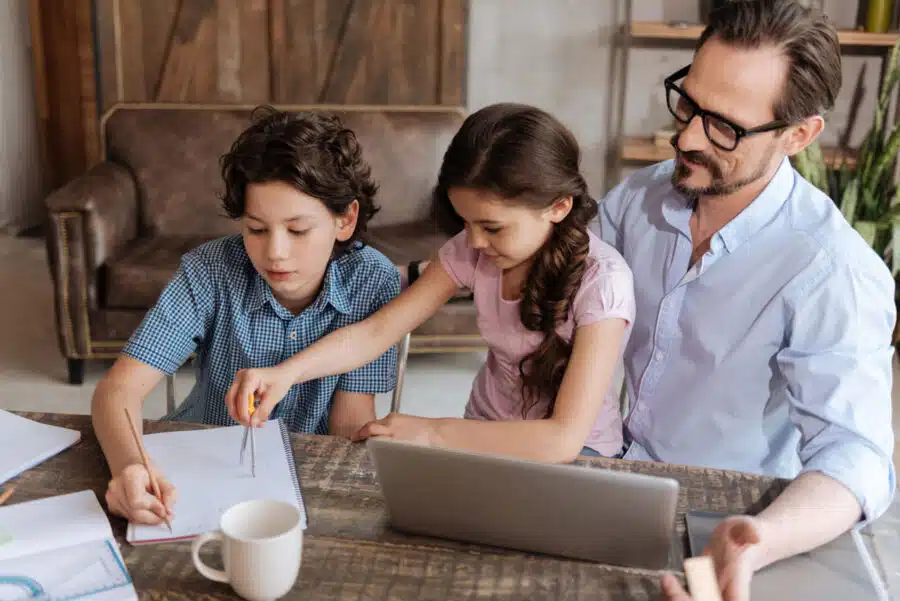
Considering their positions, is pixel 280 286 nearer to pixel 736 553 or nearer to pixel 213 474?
pixel 213 474

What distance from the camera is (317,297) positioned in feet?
5.26

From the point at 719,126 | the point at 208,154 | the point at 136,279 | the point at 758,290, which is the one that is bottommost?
the point at 136,279

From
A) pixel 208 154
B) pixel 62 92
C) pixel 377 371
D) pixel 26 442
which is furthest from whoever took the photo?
pixel 62 92

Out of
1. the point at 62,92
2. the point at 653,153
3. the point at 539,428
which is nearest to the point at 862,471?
the point at 539,428

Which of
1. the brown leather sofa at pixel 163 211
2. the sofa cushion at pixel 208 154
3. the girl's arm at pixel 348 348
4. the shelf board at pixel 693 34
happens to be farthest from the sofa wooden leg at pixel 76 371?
the shelf board at pixel 693 34

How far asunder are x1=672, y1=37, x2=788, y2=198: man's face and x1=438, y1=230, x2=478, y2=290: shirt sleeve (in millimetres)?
→ 366

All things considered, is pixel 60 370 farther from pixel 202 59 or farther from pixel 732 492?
pixel 732 492

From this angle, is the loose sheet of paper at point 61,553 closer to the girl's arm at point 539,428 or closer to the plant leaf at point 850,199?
the girl's arm at point 539,428

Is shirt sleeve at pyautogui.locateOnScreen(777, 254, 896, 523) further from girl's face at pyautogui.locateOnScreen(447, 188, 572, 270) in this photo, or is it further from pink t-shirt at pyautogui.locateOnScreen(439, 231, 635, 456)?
girl's face at pyautogui.locateOnScreen(447, 188, 572, 270)

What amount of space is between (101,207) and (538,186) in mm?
2046

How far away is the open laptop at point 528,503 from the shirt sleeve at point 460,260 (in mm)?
560

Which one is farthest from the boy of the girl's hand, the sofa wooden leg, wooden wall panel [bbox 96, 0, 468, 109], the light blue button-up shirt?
wooden wall panel [bbox 96, 0, 468, 109]

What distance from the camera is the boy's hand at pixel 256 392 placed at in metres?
1.26

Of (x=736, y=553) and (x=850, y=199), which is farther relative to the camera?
(x=850, y=199)
